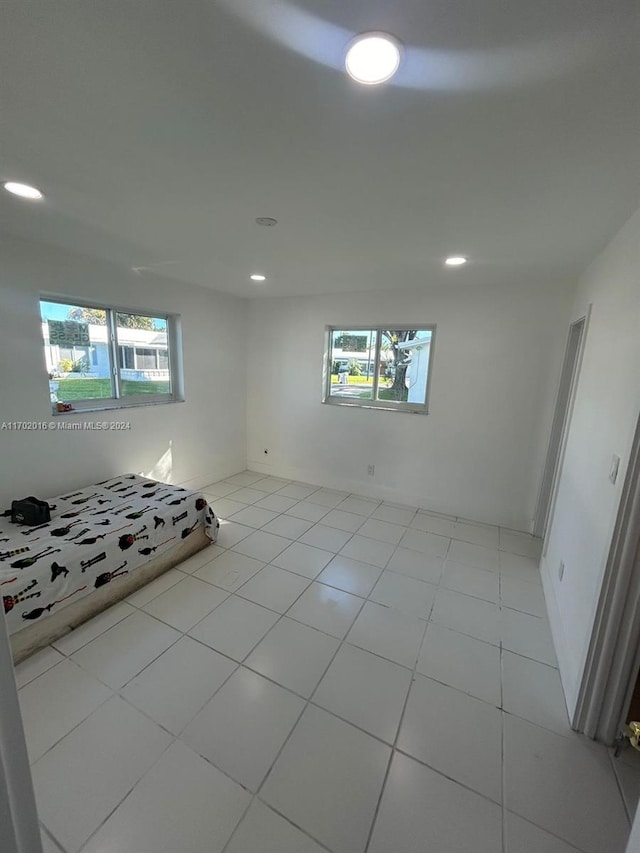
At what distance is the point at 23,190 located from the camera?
1707mm

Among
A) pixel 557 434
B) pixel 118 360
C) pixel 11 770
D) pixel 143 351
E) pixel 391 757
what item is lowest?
pixel 391 757

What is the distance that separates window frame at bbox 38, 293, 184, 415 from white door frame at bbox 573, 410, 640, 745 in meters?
3.64

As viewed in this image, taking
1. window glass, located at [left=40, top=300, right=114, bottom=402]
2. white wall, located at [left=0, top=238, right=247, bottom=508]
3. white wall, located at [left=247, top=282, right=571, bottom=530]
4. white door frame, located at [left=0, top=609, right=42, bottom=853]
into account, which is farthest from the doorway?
window glass, located at [left=40, top=300, right=114, bottom=402]

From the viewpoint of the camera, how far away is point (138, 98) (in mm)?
1082

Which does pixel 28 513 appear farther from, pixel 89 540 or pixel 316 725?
Result: pixel 316 725

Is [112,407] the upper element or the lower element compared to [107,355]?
lower

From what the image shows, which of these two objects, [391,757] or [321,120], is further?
[391,757]

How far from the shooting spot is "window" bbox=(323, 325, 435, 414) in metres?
3.70

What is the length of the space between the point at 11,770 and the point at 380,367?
3.82 meters

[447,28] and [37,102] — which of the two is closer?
[447,28]

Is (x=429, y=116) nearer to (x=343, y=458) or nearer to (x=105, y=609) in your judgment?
(x=105, y=609)

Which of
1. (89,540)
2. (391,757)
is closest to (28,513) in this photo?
(89,540)

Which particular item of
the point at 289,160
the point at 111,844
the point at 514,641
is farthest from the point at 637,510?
the point at 111,844

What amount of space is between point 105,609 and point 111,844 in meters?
1.25
